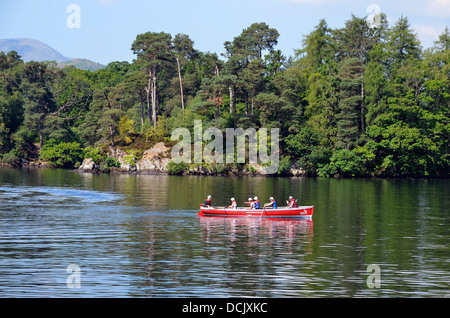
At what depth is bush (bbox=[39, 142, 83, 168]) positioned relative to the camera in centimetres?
10350

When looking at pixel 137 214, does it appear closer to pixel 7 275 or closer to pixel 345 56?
pixel 7 275

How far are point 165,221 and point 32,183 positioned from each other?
1395 inches

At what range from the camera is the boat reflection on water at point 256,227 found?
35406 mm

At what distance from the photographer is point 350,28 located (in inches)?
4173

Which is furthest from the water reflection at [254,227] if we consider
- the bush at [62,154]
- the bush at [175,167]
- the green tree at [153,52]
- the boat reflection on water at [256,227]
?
the bush at [62,154]

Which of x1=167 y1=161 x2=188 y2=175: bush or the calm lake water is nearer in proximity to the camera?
the calm lake water

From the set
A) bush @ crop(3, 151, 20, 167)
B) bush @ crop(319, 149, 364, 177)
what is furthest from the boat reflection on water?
bush @ crop(3, 151, 20, 167)

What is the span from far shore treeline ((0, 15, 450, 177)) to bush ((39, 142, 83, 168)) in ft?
0.77

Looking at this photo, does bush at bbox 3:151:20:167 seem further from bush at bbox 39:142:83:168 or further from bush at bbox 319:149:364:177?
bush at bbox 319:149:364:177

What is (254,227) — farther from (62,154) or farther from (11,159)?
(11,159)

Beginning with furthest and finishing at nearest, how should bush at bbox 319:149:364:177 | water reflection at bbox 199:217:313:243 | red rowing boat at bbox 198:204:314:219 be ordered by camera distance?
bush at bbox 319:149:364:177 < red rowing boat at bbox 198:204:314:219 < water reflection at bbox 199:217:313:243

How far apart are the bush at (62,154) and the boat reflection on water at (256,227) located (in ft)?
223

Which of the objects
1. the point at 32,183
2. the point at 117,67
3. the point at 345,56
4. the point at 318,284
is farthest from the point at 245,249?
the point at 117,67

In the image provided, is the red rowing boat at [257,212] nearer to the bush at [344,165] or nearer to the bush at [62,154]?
the bush at [344,165]
